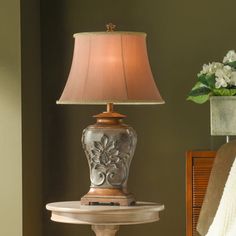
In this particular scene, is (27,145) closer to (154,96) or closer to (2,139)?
(2,139)

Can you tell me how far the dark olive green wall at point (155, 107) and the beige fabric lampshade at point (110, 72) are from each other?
2.23ft

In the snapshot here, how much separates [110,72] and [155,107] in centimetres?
78

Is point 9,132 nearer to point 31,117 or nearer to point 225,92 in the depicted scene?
point 31,117

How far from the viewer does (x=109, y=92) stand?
2.97 m

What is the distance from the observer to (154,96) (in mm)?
3031

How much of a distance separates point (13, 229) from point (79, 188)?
424 millimetres

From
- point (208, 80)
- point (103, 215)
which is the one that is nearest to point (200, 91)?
point (208, 80)

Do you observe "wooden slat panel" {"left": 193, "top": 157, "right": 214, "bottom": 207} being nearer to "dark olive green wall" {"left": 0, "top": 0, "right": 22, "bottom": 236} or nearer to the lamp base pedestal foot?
the lamp base pedestal foot

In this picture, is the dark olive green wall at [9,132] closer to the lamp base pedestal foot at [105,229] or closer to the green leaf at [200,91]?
the lamp base pedestal foot at [105,229]

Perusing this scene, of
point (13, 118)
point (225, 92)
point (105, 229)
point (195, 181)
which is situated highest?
point (225, 92)

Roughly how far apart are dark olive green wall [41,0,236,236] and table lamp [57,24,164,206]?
0.65 metres

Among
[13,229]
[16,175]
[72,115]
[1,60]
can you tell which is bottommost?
[13,229]

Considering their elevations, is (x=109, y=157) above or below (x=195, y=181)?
above

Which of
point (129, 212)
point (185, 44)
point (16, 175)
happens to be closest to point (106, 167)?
point (129, 212)
